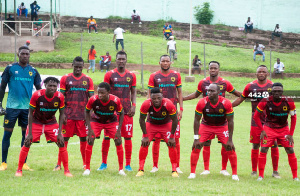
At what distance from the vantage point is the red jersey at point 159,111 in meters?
9.95

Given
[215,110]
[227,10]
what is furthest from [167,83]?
[227,10]

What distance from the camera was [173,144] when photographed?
10031 mm

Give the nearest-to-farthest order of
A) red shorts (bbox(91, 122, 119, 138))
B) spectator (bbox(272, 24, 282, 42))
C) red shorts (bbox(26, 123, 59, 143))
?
1. red shorts (bbox(26, 123, 59, 143))
2. red shorts (bbox(91, 122, 119, 138))
3. spectator (bbox(272, 24, 282, 42))

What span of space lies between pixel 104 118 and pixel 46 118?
1291 millimetres

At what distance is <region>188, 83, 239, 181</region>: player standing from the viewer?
985 centimetres

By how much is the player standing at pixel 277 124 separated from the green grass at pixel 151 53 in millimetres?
23658

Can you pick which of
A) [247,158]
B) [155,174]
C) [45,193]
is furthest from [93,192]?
[247,158]

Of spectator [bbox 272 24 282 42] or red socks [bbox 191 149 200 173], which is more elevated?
spectator [bbox 272 24 282 42]

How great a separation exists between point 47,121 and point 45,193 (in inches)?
Result: 96.3

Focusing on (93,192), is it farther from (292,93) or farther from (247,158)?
(292,93)

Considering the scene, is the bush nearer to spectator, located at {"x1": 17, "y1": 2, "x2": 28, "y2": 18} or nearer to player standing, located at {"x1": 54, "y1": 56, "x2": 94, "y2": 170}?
spectator, located at {"x1": 17, "y1": 2, "x2": 28, "y2": 18}

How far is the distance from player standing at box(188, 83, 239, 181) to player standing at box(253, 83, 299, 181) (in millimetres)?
678

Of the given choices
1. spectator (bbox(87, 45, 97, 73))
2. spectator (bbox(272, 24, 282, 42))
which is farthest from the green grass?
spectator (bbox(272, 24, 282, 42))

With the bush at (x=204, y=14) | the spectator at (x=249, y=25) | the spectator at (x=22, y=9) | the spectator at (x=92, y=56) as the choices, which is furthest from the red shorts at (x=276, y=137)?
the bush at (x=204, y=14)
